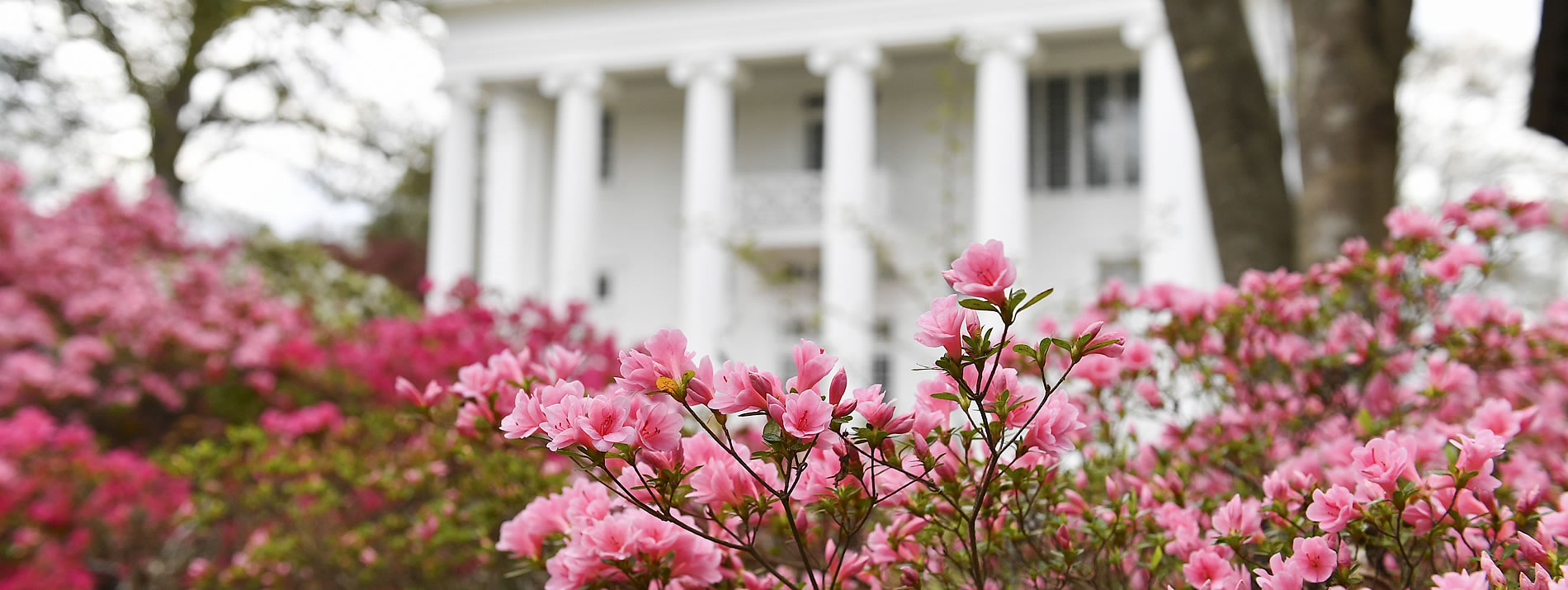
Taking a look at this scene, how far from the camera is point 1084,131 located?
14164 mm

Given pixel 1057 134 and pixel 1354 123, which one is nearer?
pixel 1354 123

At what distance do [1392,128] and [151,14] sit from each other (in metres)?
16.2

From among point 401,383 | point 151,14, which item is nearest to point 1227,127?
point 401,383

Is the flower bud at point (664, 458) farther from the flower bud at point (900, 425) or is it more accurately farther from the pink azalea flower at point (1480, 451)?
the pink azalea flower at point (1480, 451)

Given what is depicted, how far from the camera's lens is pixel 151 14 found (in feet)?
47.5

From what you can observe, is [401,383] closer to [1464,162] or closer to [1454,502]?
[1454,502]

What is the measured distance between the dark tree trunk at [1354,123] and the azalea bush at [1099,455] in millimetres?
717

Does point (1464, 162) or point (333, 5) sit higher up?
point (333, 5)

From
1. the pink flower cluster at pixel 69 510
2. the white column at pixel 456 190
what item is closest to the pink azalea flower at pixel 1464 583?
the pink flower cluster at pixel 69 510

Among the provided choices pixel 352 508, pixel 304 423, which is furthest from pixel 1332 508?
pixel 304 423

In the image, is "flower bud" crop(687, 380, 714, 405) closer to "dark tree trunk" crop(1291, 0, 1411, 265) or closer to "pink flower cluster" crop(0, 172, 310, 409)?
"dark tree trunk" crop(1291, 0, 1411, 265)

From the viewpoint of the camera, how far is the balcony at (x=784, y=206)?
14.3 metres

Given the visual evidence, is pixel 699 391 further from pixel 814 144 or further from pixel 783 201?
pixel 814 144

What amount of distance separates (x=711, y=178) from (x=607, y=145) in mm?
Result: 3841
